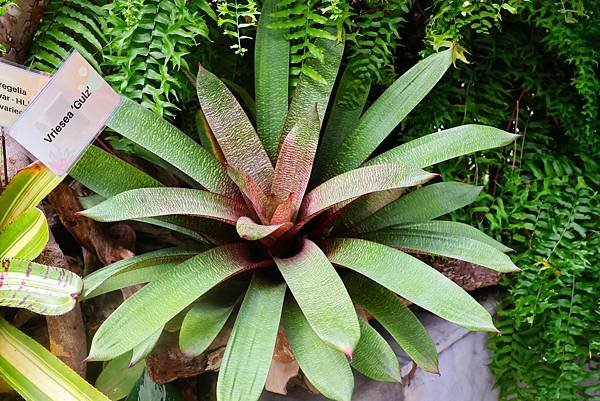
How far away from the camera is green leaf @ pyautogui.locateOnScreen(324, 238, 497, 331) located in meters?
0.77

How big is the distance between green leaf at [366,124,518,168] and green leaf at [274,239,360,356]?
0.77 feet

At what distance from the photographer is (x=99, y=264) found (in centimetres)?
119

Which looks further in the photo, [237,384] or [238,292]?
[238,292]

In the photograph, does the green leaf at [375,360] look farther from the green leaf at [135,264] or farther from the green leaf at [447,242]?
the green leaf at [135,264]

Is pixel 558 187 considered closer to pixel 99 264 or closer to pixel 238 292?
pixel 238 292

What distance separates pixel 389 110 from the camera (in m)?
0.98

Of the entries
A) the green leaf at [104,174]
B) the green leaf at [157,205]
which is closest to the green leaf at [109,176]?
the green leaf at [104,174]

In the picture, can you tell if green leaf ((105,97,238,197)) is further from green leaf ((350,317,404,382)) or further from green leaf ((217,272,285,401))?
green leaf ((350,317,404,382))

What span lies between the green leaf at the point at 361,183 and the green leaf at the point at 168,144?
15cm

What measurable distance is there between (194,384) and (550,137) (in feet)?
3.35

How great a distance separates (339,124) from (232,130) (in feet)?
0.72

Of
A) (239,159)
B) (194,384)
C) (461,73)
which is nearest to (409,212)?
(239,159)

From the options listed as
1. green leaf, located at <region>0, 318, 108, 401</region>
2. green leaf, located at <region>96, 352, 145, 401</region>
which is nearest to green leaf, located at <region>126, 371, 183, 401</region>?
green leaf, located at <region>96, 352, 145, 401</region>

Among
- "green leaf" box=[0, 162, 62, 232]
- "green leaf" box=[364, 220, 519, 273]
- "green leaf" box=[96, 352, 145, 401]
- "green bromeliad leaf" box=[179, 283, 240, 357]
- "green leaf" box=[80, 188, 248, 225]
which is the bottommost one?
"green leaf" box=[96, 352, 145, 401]
